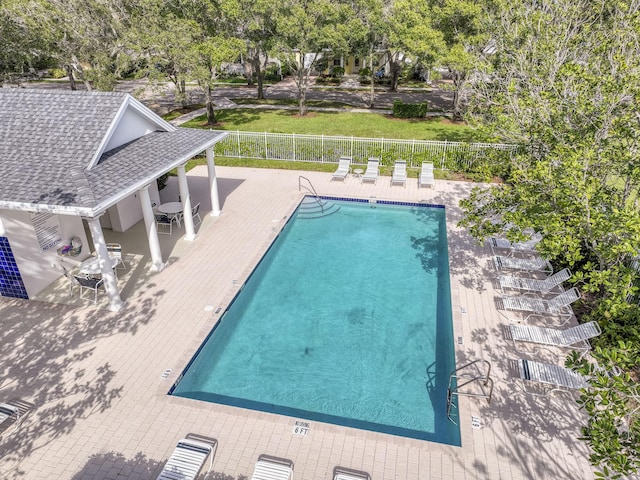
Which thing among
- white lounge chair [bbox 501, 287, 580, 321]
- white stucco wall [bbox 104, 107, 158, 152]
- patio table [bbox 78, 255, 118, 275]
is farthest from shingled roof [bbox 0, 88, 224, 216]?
white lounge chair [bbox 501, 287, 580, 321]

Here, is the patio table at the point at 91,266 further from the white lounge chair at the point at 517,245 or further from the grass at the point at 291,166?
the white lounge chair at the point at 517,245

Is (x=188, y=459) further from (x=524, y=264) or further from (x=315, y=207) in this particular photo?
(x=315, y=207)

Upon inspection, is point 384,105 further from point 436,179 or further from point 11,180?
point 11,180

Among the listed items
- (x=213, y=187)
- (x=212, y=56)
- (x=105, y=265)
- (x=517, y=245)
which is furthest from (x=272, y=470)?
(x=212, y=56)

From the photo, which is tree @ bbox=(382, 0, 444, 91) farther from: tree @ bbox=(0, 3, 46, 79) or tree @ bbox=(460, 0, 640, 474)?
tree @ bbox=(0, 3, 46, 79)

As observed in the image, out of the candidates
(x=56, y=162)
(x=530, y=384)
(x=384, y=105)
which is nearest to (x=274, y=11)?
(x=384, y=105)

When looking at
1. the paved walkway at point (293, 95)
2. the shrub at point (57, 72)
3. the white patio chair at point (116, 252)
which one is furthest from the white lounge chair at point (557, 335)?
the shrub at point (57, 72)
